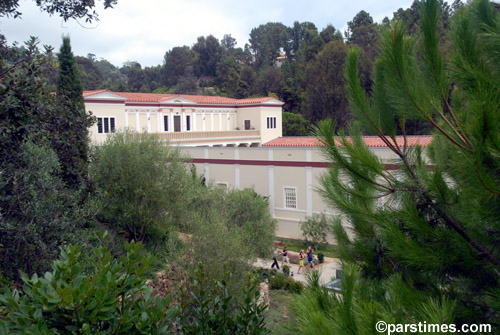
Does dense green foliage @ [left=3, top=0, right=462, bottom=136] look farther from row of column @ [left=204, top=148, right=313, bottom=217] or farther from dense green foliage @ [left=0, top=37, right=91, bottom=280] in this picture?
row of column @ [left=204, top=148, right=313, bottom=217]

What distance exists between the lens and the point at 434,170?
3621mm

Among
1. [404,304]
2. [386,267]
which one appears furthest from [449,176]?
[404,304]

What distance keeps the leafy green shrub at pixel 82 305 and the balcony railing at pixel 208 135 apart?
87.1 ft

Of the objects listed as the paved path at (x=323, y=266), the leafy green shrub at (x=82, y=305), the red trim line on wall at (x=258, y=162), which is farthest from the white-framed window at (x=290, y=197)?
the leafy green shrub at (x=82, y=305)

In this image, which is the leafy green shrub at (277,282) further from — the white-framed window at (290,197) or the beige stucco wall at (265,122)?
the beige stucco wall at (265,122)

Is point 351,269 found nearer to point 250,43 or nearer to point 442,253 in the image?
point 442,253

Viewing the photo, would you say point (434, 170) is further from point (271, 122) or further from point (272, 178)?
point (271, 122)

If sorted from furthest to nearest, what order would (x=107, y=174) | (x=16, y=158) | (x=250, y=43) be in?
(x=250, y=43) < (x=107, y=174) < (x=16, y=158)

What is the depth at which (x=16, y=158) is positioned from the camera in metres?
7.45

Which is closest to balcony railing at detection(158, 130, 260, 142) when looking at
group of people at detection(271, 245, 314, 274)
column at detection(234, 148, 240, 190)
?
column at detection(234, 148, 240, 190)

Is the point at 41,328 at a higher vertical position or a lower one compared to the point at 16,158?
lower

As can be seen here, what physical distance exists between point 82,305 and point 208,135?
32.0 metres

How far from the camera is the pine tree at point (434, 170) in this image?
2.97 m

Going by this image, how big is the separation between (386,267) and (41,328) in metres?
3.05
